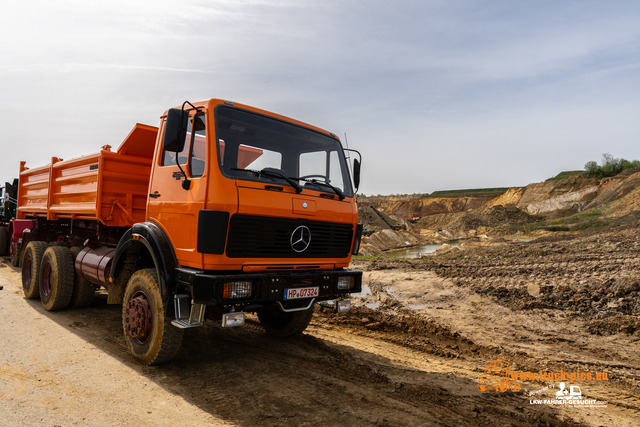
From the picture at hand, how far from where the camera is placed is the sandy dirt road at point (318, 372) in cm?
362

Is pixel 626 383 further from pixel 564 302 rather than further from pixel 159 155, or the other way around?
pixel 159 155

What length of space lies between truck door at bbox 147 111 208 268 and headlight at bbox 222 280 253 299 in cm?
38

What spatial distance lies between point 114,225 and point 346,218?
3.37 meters

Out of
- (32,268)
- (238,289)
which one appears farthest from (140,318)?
(32,268)

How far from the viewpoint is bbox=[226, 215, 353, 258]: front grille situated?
406cm

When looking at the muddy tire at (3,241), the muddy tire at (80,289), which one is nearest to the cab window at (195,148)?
the muddy tire at (80,289)

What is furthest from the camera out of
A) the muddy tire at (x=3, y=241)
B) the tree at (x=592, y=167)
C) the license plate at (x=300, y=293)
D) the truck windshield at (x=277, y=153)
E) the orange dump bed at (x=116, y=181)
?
the tree at (x=592, y=167)

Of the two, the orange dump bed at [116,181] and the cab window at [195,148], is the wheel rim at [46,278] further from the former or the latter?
the cab window at [195,148]

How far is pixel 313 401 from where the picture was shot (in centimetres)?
385

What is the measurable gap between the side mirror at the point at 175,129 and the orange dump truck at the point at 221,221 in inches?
0.5

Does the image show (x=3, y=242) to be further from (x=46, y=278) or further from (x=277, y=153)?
(x=277, y=153)

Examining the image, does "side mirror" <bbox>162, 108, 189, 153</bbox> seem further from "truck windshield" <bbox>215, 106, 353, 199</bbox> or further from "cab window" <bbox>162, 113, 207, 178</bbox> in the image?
"truck windshield" <bbox>215, 106, 353, 199</bbox>

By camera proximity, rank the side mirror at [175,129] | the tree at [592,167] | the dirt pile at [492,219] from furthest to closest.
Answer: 1. the tree at [592,167]
2. the dirt pile at [492,219]
3. the side mirror at [175,129]

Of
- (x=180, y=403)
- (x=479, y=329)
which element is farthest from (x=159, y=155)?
(x=479, y=329)
